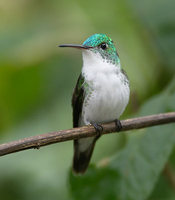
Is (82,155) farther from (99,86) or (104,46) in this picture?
(104,46)

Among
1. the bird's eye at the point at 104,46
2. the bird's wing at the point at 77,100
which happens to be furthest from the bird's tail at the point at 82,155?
the bird's eye at the point at 104,46

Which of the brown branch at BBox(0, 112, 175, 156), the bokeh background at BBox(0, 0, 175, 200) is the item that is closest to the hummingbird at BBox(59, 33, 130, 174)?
the bokeh background at BBox(0, 0, 175, 200)

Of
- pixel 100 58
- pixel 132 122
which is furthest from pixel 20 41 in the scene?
pixel 132 122

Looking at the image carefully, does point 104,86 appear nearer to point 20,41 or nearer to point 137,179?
point 137,179

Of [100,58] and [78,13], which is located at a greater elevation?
[78,13]

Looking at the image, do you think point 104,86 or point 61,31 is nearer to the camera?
point 104,86

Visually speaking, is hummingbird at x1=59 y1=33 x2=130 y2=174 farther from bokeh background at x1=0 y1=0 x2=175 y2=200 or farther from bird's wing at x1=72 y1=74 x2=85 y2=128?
bokeh background at x1=0 y1=0 x2=175 y2=200
